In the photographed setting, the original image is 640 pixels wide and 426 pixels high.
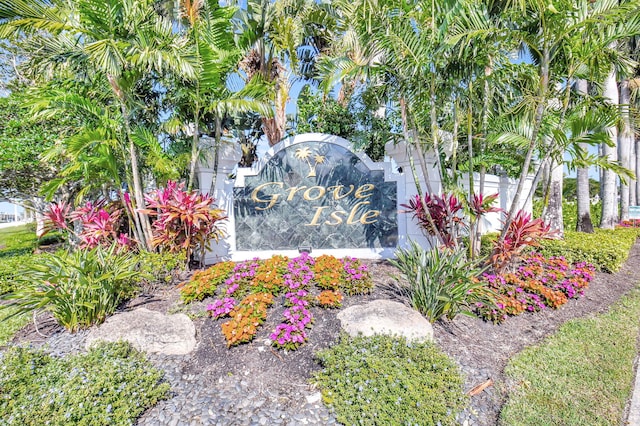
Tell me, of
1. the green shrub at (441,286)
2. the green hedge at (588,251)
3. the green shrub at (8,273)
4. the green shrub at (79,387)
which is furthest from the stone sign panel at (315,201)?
the green shrub at (79,387)

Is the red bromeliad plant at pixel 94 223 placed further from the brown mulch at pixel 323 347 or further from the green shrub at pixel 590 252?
the green shrub at pixel 590 252

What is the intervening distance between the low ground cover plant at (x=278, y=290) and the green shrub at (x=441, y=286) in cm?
86

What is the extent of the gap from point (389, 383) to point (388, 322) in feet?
3.01

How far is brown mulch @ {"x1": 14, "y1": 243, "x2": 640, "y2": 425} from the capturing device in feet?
10.5

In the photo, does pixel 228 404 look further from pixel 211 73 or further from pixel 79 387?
pixel 211 73

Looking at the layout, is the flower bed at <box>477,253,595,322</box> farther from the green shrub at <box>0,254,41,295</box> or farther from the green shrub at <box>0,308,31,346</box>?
the green shrub at <box>0,254,41,295</box>

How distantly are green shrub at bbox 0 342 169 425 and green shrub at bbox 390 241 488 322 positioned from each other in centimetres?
303

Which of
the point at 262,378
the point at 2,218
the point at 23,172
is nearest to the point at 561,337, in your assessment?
the point at 262,378

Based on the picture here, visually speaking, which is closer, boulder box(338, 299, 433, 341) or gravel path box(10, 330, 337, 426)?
gravel path box(10, 330, 337, 426)

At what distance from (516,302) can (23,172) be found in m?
10.6

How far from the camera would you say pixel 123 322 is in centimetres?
382

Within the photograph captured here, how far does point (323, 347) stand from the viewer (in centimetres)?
366

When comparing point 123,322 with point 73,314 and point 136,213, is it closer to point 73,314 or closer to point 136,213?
point 73,314

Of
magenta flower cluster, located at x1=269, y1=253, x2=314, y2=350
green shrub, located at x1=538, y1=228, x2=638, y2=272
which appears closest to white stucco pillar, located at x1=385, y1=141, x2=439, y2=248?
green shrub, located at x1=538, y1=228, x2=638, y2=272
